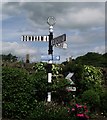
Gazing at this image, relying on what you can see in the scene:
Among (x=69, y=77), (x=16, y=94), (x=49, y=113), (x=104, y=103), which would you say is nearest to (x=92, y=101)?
(x=104, y=103)

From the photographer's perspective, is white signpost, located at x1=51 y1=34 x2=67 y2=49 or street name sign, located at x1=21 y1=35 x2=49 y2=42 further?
street name sign, located at x1=21 y1=35 x2=49 y2=42

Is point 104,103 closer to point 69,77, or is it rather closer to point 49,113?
point 69,77

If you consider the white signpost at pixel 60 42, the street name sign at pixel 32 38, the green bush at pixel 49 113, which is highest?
the street name sign at pixel 32 38

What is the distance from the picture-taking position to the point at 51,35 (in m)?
13.0

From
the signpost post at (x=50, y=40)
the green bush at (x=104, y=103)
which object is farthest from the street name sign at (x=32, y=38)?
the green bush at (x=104, y=103)

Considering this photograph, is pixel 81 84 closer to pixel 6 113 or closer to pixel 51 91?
pixel 51 91

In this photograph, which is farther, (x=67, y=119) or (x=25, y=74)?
(x=25, y=74)

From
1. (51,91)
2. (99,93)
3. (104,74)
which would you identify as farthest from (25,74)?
(104,74)

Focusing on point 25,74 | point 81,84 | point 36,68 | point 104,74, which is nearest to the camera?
point 25,74

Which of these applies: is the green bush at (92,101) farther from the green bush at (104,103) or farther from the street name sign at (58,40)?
the street name sign at (58,40)

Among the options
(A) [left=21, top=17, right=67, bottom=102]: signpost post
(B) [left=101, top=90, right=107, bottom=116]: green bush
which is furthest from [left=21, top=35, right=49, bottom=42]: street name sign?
(B) [left=101, top=90, right=107, bottom=116]: green bush

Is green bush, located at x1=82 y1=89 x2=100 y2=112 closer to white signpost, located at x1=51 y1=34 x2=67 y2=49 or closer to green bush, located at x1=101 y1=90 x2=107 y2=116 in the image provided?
green bush, located at x1=101 y1=90 x2=107 y2=116

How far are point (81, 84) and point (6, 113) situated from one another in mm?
3638

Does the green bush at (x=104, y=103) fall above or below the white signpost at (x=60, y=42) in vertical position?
below
